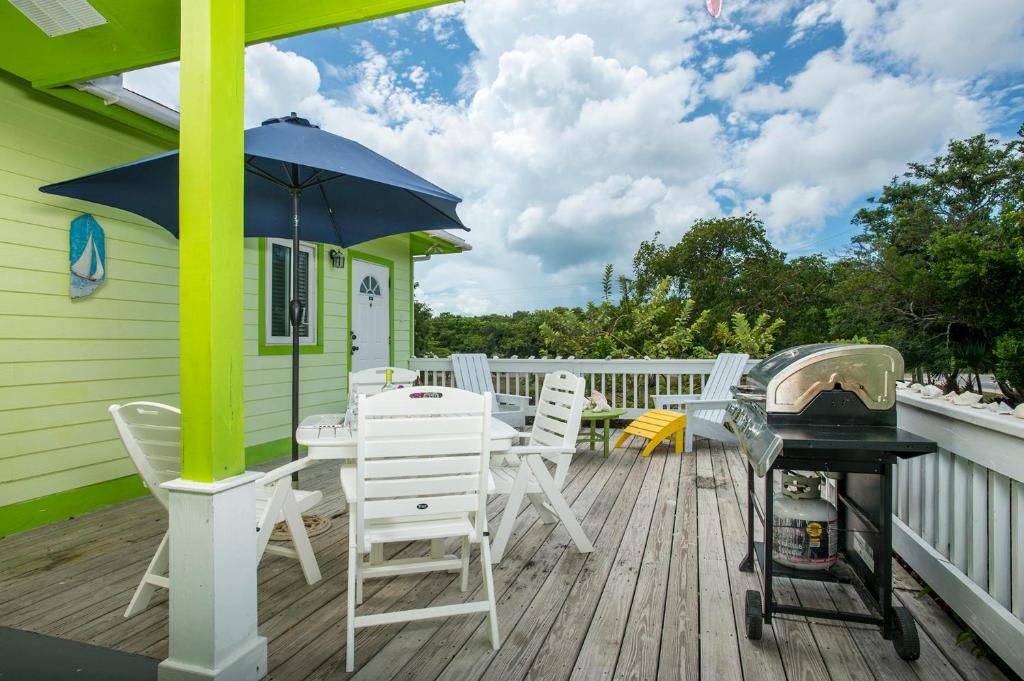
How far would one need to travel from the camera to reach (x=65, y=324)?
3.66 meters

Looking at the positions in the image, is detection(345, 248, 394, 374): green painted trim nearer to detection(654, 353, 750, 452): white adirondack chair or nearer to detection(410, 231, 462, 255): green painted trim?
detection(410, 231, 462, 255): green painted trim

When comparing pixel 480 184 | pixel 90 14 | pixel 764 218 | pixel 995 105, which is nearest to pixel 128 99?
pixel 90 14

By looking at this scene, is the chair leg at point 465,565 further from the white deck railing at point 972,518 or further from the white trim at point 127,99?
the white trim at point 127,99

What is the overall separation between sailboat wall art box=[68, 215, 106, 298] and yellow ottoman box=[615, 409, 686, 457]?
182 inches

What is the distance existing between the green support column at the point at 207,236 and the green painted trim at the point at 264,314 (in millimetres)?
3645

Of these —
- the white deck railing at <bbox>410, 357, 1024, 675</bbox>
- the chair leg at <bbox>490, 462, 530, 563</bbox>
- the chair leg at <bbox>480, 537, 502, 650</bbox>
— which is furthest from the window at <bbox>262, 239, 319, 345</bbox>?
the white deck railing at <bbox>410, 357, 1024, 675</bbox>

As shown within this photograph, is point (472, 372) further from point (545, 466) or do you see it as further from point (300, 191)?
point (545, 466)

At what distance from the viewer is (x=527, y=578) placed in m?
2.69

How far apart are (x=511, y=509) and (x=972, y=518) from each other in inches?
74.9

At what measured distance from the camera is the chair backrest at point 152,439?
7.28 ft

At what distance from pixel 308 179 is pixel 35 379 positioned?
6.82 feet


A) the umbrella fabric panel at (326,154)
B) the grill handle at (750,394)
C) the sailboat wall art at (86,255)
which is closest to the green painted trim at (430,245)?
the sailboat wall art at (86,255)

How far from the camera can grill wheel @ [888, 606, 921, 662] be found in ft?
6.40

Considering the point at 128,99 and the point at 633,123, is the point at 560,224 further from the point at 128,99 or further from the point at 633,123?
the point at 128,99
